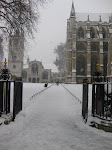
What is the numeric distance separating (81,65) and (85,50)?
4191 millimetres

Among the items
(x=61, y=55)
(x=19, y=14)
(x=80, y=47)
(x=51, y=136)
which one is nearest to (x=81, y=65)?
Answer: (x=80, y=47)

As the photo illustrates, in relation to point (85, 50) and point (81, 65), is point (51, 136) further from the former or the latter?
point (85, 50)

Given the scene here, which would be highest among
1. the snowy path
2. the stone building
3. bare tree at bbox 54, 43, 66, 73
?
bare tree at bbox 54, 43, 66, 73

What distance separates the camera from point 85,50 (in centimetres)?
4194

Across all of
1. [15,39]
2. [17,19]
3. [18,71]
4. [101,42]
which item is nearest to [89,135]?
[17,19]

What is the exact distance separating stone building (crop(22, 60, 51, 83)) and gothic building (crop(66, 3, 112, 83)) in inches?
1228

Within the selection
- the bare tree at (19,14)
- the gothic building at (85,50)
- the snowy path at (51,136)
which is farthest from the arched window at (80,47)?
the snowy path at (51,136)

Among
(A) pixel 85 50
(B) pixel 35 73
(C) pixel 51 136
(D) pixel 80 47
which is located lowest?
(C) pixel 51 136

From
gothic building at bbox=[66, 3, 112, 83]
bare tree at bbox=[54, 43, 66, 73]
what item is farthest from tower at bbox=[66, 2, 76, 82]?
bare tree at bbox=[54, 43, 66, 73]

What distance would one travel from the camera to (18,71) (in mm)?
67188

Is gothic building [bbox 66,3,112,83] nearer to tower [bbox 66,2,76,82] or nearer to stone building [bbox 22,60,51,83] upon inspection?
tower [bbox 66,2,76,82]

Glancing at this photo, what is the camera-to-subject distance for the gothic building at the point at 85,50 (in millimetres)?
40062

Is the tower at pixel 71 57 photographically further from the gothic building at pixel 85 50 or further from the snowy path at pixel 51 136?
the snowy path at pixel 51 136

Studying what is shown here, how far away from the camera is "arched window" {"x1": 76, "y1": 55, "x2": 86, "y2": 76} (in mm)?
40781
